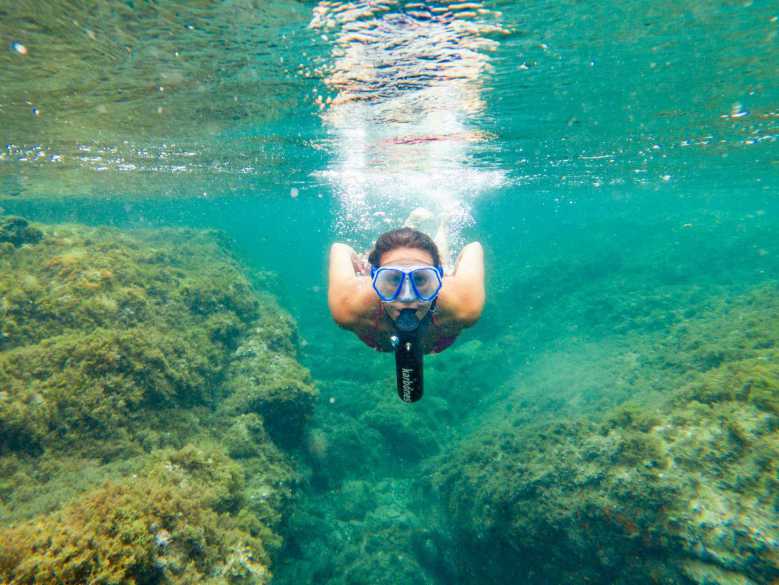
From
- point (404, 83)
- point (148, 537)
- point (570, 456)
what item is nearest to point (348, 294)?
point (148, 537)

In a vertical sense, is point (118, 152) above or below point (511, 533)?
above

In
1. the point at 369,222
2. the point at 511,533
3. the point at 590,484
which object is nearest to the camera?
the point at 590,484

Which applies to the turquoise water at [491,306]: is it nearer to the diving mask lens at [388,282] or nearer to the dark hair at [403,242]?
the diving mask lens at [388,282]

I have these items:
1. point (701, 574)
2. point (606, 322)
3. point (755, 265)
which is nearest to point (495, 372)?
point (606, 322)

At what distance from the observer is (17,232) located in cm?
1047

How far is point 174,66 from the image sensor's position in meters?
8.87

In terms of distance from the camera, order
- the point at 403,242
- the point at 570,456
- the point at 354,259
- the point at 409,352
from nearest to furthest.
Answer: the point at 409,352 → the point at 403,242 → the point at 354,259 → the point at 570,456

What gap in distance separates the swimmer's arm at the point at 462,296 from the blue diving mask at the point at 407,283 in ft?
1.73

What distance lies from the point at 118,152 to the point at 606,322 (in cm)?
2560

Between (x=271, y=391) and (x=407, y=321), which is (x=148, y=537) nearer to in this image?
(x=407, y=321)

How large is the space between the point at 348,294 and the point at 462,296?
4.08ft

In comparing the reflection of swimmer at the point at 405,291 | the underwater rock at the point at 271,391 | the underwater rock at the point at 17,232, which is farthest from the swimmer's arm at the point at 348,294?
the underwater rock at the point at 17,232

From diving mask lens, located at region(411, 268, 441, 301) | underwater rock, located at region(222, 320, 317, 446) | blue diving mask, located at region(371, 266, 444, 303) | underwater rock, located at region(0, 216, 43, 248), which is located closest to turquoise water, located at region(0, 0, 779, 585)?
underwater rock, located at region(222, 320, 317, 446)

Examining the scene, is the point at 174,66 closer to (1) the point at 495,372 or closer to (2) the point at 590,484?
(2) the point at 590,484
